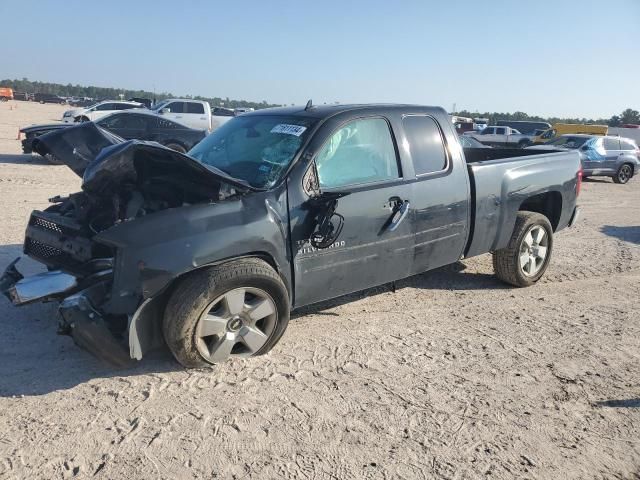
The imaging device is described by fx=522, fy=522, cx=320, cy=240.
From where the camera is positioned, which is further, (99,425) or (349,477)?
(99,425)

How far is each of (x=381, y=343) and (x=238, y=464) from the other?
5.89 feet

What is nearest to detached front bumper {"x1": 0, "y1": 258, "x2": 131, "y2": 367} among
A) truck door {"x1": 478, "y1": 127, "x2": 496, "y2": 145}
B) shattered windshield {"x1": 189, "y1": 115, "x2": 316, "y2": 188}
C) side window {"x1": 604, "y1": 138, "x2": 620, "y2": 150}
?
shattered windshield {"x1": 189, "y1": 115, "x2": 316, "y2": 188}

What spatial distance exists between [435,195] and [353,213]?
3.21ft

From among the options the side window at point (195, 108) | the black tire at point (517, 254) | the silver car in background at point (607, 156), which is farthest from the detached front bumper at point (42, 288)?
the side window at point (195, 108)

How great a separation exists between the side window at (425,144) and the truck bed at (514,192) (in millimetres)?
411

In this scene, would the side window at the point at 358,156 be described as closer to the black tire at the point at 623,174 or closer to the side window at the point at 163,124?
the side window at the point at 163,124

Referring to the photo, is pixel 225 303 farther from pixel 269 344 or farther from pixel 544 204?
pixel 544 204

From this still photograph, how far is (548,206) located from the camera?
244 inches

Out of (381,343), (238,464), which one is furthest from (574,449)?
(238,464)

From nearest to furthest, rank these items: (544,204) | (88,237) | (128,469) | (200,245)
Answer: (128,469)
(200,245)
(88,237)
(544,204)

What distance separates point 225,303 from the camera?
3.59m

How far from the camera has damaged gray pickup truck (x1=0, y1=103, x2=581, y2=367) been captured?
3.40m

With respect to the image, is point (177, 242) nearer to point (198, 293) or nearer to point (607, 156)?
point (198, 293)

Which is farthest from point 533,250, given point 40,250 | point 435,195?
point 40,250
